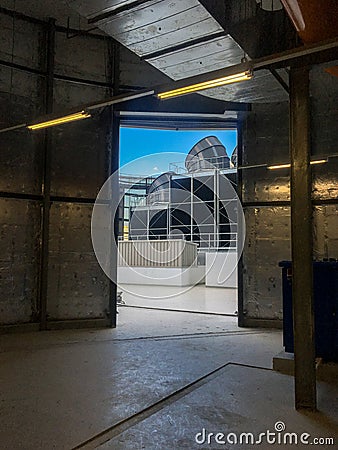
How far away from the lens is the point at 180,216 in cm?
2175

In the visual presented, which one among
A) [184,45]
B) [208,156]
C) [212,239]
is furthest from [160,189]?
[184,45]

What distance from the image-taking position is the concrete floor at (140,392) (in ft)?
8.42

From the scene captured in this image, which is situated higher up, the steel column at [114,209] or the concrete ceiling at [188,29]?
the concrete ceiling at [188,29]

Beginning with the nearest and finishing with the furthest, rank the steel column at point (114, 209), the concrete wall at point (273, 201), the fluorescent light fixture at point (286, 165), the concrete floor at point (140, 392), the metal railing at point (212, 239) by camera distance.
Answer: the concrete floor at point (140, 392), the fluorescent light fixture at point (286, 165), the concrete wall at point (273, 201), the steel column at point (114, 209), the metal railing at point (212, 239)

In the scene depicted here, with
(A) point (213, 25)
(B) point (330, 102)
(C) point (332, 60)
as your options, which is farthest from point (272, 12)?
(B) point (330, 102)

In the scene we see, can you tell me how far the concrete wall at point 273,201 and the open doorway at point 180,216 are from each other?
13.9 feet

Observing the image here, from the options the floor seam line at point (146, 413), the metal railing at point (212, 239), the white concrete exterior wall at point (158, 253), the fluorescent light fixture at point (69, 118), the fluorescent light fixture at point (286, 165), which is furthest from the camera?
the metal railing at point (212, 239)

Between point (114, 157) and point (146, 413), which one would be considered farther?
point (114, 157)

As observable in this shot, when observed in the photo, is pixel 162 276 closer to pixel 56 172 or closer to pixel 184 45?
pixel 56 172

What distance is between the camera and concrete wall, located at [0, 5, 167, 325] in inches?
234

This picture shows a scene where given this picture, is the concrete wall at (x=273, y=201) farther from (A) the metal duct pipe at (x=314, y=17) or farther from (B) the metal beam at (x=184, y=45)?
(A) the metal duct pipe at (x=314, y=17)

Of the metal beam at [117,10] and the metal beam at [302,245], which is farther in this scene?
the metal beam at [117,10]

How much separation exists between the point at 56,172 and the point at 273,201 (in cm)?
381

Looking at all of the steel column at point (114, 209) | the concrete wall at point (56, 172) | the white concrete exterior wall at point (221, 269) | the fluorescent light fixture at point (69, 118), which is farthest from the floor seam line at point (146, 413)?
the white concrete exterior wall at point (221, 269)
